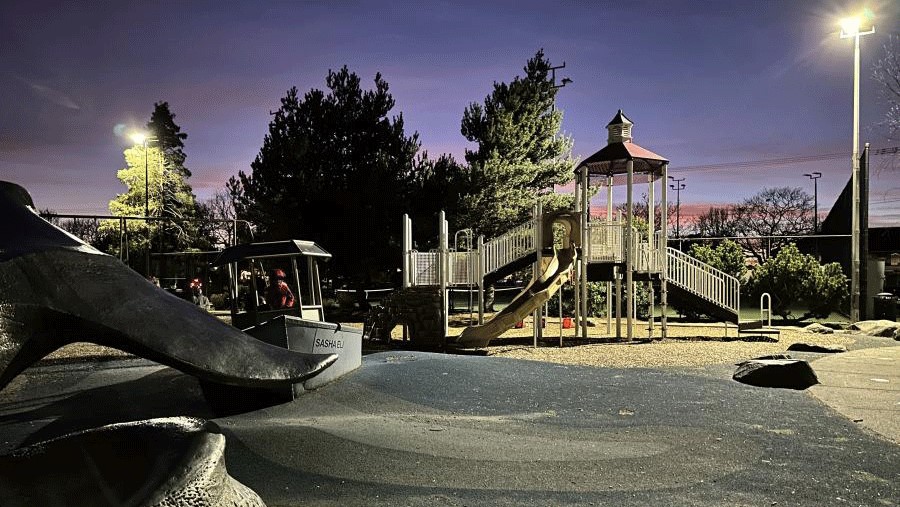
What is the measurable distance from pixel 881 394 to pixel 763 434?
4.02 m

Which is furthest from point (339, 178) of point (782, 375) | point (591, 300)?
point (782, 375)

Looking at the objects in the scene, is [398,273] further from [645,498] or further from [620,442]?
[645,498]

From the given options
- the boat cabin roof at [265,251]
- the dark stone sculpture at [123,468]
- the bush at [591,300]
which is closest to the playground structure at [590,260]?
the boat cabin roof at [265,251]

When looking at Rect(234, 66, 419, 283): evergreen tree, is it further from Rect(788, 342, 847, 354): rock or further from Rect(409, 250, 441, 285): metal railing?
Rect(788, 342, 847, 354): rock

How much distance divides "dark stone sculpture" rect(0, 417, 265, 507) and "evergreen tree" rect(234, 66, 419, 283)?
23.8 m


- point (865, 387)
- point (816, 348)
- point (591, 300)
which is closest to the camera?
point (865, 387)

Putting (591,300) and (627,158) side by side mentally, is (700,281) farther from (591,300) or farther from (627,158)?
(591,300)

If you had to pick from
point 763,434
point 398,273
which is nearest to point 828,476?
point 763,434

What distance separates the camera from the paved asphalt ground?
5582mm

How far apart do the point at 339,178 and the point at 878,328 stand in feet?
64.8

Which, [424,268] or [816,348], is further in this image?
[424,268]

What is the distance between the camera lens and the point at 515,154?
99.1 feet

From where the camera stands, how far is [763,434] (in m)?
7.57

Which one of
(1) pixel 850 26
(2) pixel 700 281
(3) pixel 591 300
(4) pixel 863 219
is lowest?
(3) pixel 591 300
